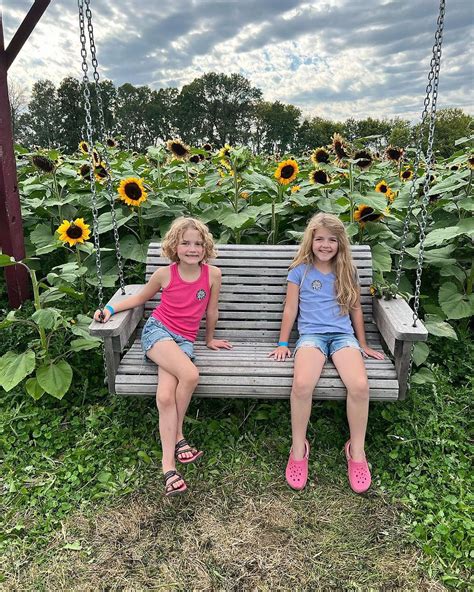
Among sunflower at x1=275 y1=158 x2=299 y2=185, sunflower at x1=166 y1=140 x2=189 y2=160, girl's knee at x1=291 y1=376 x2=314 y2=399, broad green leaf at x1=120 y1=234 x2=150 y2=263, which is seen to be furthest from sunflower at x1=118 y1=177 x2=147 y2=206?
girl's knee at x1=291 y1=376 x2=314 y2=399

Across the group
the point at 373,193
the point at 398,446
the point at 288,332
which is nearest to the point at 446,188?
the point at 373,193

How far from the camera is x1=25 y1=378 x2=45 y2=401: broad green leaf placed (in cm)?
318

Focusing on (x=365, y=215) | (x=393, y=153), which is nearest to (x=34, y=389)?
(x=365, y=215)

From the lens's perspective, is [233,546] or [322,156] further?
[322,156]

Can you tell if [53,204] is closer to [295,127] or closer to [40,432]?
[40,432]

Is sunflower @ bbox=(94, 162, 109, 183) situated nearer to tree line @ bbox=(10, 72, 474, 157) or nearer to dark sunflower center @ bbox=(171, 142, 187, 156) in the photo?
dark sunflower center @ bbox=(171, 142, 187, 156)

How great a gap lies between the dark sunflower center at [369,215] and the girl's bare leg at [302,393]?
5.00ft

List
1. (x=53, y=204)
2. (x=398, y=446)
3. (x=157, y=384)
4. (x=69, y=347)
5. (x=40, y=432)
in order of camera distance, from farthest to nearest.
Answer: (x=53, y=204)
(x=69, y=347)
(x=40, y=432)
(x=398, y=446)
(x=157, y=384)

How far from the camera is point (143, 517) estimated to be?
2490 millimetres

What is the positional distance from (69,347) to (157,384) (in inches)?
48.3

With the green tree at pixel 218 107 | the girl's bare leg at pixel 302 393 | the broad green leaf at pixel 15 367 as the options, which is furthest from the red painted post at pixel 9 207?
the green tree at pixel 218 107

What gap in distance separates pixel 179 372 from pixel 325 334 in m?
0.92

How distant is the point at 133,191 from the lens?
367 cm

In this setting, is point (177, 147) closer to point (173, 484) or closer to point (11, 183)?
point (11, 183)
